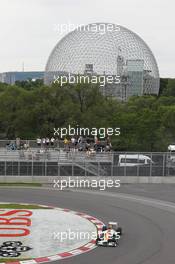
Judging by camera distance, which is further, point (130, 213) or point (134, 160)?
point (134, 160)

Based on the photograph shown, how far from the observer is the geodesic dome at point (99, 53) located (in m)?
93.8

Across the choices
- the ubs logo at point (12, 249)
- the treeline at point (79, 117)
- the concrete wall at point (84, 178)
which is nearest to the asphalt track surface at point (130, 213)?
the concrete wall at point (84, 178)

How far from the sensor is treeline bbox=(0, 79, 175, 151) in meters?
53.5

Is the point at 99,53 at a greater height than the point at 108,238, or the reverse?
the point at 99,53

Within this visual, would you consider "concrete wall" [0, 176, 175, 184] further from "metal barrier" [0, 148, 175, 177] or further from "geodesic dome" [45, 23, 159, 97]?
"geodesic dome" [45, 23, 159, 97]

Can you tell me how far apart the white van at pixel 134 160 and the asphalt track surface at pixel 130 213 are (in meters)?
2.45

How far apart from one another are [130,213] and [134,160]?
45.4ft

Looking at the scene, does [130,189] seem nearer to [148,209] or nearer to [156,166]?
[156,166]

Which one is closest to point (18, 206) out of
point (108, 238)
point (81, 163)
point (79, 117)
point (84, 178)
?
point (108, 238)

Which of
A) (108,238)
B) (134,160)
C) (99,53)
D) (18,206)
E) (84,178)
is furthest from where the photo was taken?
(99,53)

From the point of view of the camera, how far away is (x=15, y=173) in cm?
4253

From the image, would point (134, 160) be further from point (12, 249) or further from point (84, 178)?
point (12, 249)

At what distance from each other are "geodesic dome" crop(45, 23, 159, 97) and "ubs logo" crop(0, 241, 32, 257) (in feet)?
230

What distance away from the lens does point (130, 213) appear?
30.4m
